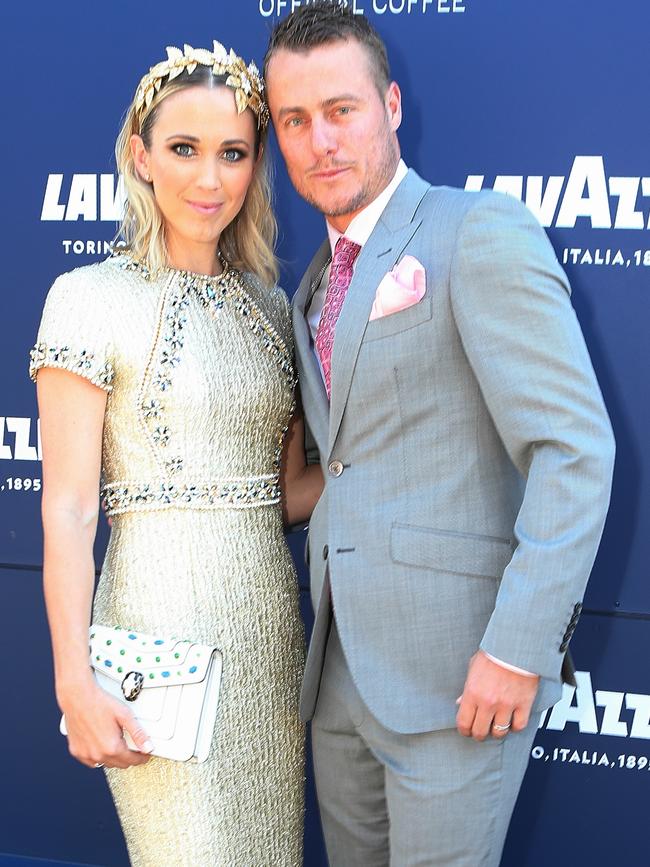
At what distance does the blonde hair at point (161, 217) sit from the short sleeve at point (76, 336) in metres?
0.15

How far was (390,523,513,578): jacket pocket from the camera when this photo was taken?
5.12 feet

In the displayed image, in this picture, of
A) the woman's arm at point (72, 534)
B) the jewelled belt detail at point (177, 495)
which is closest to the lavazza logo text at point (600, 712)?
the jewelled belt detail at point (177, 495)

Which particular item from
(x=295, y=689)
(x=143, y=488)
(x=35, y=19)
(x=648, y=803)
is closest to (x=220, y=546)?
(x=143, y=488)

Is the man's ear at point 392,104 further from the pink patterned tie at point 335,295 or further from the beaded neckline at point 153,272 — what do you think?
the beaded neckline at point 153,272

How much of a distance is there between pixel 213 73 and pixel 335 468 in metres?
0.70

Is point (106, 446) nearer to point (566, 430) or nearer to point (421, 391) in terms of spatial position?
point (421, 391)

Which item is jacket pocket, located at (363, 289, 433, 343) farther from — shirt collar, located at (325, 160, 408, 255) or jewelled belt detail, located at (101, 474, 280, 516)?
jewelled belt detail, located at (101, 474, 280, 516)

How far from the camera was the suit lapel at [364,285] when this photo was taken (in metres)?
1.57

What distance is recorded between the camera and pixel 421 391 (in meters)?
1.56

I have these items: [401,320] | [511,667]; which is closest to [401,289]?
[401,320]

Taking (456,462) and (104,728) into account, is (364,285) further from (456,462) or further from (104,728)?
(104,728)

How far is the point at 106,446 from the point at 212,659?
393 mm

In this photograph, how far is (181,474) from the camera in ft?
5.69

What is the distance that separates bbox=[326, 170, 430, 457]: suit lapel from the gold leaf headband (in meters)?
0.35
